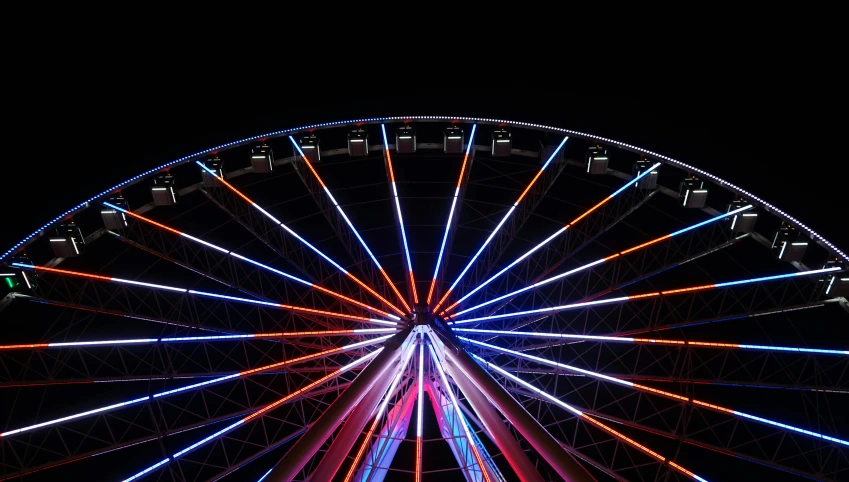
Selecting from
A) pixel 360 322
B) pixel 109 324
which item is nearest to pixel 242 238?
pixel 109 324

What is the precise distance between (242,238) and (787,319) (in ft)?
70.8

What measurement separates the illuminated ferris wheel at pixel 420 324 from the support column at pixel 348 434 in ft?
0.17

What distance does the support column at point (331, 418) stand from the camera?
10.4 m

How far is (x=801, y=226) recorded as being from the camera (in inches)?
736

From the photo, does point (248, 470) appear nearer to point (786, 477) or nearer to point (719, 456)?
point (719, 456)

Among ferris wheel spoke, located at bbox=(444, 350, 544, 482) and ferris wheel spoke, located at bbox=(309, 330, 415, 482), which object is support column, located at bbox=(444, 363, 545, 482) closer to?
ferris wheel spoke, located at bbox=(444, 350, 544, 482)

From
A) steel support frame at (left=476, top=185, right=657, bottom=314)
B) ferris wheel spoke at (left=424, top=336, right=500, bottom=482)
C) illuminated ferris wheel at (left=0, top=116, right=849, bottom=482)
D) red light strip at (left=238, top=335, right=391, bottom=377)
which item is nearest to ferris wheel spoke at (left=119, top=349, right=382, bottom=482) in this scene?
illuminated ferris wheel at (left=0, top=116, right=849, bottom=482)

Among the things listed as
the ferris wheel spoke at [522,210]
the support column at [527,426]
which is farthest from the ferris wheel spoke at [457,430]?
the ferris wheel spoke at [522,210]

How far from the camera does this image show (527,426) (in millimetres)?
10836

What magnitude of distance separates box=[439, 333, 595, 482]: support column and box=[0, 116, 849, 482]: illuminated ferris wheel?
4cm

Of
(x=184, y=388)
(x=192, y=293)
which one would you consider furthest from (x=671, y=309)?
(x=184, y=388)

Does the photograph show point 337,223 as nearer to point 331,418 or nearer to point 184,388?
point 184,388

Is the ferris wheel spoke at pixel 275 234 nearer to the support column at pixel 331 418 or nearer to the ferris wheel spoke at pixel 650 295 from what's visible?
the ferris wheel spoke at pixel 650 295

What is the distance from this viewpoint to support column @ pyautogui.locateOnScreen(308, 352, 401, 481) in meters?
10.9
